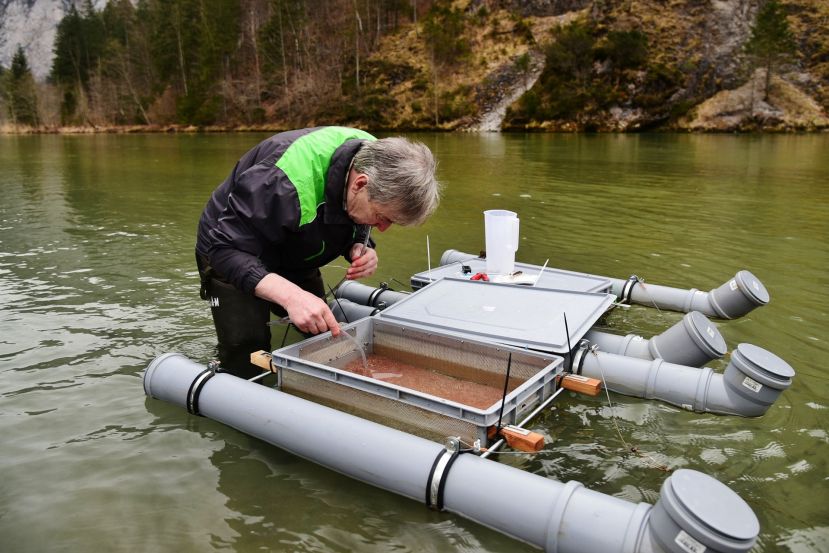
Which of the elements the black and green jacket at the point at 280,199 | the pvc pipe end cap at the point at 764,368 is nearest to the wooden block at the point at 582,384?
the pvc pipe end cap at the point at 764,368

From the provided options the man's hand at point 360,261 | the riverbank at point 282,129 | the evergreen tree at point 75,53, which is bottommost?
the man's hand at point 360,261

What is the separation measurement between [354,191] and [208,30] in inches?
2649

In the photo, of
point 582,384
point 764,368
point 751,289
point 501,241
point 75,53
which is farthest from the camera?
point 75,53

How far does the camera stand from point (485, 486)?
8.34 feet

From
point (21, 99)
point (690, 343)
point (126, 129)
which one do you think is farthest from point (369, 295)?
point (21, 99)

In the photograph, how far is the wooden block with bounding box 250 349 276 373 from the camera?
3.77 m

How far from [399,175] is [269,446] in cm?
179

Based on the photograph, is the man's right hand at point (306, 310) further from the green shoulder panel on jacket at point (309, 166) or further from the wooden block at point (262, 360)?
the wooden block at point (262, 360)

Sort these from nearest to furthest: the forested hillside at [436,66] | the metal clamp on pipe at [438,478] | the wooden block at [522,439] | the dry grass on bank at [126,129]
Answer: the metal clamp on pipe at [438,478], the wooden block at [522,439], the forested hillside at [436,66], the dry grass on bank at [126,129]

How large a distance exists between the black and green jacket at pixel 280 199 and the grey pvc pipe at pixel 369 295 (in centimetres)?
212

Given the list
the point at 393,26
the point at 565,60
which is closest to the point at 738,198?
the point at 565,60

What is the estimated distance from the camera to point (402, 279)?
7.16 metres

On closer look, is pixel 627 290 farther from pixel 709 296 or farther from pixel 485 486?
pixel 485 486

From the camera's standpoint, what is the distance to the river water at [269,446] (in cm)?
288
